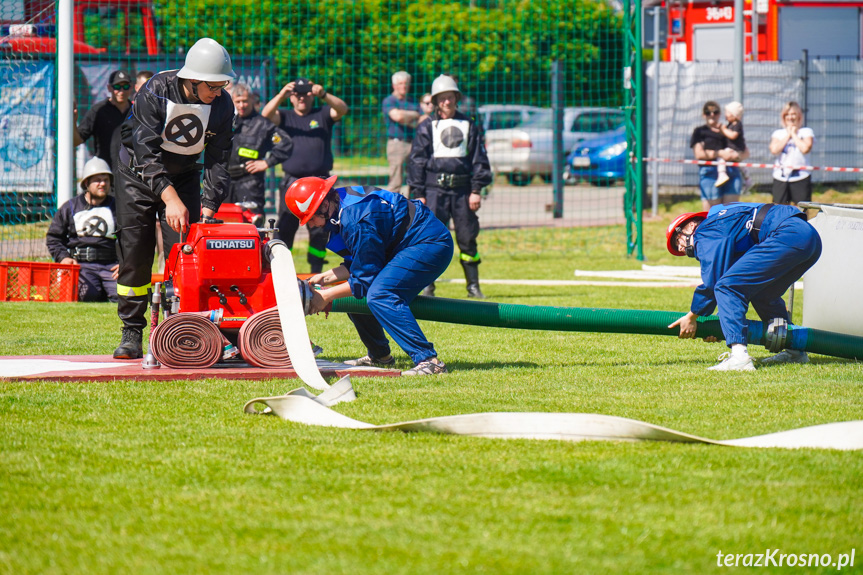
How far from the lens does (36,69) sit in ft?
44.9

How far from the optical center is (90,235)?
10547 mm

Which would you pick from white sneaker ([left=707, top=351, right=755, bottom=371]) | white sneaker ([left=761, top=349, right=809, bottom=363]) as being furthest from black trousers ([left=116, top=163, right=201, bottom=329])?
white sneaker ([left=761, top=349, right=809, bottom=363])

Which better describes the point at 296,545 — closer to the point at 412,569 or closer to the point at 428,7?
the point at 412,569

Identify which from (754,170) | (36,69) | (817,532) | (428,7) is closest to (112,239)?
(36,69)

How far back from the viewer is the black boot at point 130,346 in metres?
6.86

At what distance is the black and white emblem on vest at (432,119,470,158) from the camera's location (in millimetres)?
11305

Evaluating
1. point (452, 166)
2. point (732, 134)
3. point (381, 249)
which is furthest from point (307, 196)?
point (732, 134)

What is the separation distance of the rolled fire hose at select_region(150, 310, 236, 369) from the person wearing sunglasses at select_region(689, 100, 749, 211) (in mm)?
10051

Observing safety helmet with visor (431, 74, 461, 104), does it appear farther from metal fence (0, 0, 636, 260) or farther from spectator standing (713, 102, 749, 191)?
metal fence (0, 0, 636, 260)

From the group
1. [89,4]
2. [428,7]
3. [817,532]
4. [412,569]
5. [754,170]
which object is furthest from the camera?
[428,7]

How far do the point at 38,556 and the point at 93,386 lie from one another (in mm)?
2815

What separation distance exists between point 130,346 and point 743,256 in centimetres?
398

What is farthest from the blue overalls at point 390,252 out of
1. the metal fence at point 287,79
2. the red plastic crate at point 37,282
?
the metal fence at point 287,79

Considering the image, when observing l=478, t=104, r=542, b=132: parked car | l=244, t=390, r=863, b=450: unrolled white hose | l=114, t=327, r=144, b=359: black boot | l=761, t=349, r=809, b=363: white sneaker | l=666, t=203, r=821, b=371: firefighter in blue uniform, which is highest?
l=478, t=104, r=542, b=132: parked car
